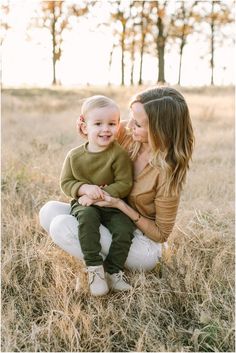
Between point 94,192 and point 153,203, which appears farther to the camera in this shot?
point 153,203

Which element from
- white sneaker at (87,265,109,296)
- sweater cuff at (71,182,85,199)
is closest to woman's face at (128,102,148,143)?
sweater cuff at (71,182,85,199)

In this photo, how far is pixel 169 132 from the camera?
9.30 feet

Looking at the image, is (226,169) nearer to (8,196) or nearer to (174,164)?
(8,196)

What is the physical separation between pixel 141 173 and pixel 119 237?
16.1 inches

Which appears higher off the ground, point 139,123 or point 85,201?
point 139,123

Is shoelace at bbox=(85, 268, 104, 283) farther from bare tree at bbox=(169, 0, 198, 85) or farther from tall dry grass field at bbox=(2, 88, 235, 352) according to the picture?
bare tree at bbox=(169, 0, 198, 85)

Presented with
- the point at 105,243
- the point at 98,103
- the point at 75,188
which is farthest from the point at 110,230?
the point at 98,103

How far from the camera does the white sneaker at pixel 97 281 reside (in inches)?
110

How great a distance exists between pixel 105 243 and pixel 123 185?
35 cm

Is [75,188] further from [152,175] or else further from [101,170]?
[152,175]

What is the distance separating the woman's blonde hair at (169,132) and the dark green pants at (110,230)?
322mm

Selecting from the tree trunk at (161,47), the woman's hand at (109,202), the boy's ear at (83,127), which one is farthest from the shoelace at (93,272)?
the tree trunk at (161,47)

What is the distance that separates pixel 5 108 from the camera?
1116 centimetres

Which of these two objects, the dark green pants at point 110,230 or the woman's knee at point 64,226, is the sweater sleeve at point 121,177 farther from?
the woman's knee at point 64,226
